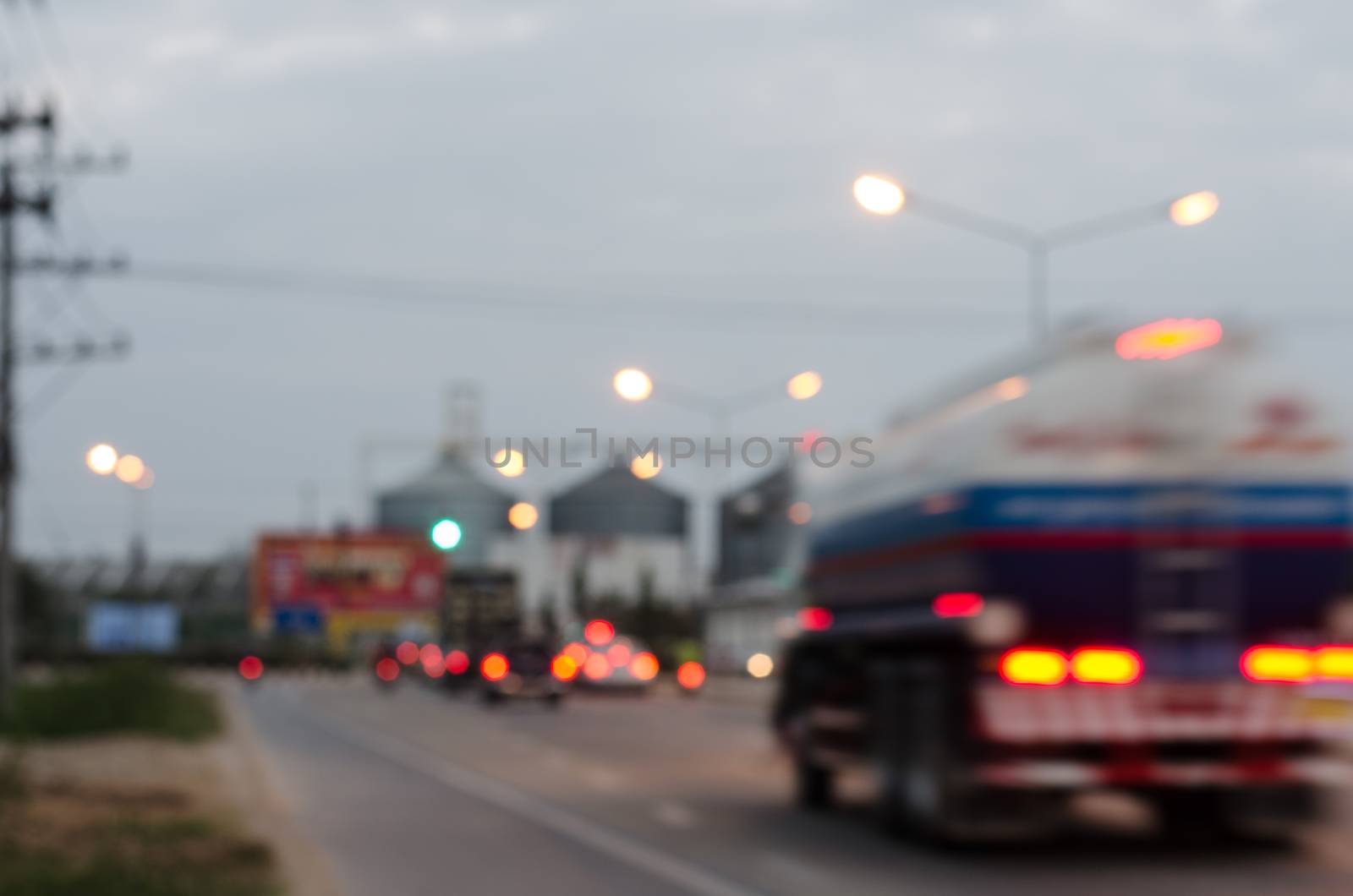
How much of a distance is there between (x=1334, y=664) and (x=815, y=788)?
633 centimetres

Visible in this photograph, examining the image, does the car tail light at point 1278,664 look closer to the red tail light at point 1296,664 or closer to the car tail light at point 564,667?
the red tail light at point 1296,664

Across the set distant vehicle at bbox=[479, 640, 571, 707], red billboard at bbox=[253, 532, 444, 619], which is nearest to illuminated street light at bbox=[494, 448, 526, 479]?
distant vehicle at bbox=[479, 640, 571, 707]

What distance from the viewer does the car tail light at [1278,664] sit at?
14.5 metres

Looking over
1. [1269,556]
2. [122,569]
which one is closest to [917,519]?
[1269,556]

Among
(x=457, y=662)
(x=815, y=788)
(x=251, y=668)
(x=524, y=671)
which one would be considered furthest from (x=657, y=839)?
(x=251, y=668)

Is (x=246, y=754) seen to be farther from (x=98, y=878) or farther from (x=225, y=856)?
(x=98, y=878)

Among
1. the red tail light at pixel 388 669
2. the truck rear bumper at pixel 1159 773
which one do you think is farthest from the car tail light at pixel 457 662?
the truck rear bumper at pixel 1159 773

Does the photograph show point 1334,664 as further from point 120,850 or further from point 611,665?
point 611,665

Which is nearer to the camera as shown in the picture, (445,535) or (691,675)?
(445,535)

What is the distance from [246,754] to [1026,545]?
16.4 m

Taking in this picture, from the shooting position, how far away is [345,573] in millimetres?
105312

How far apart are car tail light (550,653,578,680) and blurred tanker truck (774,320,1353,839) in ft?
110

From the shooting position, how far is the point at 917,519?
16125 mm

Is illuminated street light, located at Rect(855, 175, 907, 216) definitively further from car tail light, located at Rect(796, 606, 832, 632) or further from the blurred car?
the blurred car
